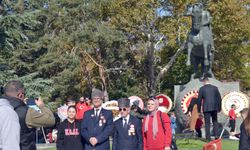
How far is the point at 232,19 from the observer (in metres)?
48.2

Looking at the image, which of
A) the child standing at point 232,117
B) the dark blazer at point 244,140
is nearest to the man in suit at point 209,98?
the child standing at point 232,117

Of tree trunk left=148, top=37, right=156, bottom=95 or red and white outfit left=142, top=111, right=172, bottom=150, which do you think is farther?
tree trunk left=148, top=37, right=156, bottom=95

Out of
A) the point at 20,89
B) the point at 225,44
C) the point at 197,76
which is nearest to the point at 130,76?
the point at 225,44

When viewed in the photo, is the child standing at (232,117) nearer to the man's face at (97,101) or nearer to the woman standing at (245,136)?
the man's face at (97,101)

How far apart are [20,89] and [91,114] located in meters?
4.26

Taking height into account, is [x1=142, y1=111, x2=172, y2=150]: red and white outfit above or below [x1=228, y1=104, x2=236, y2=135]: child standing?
above

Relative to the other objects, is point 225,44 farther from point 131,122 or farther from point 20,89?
point 20,89

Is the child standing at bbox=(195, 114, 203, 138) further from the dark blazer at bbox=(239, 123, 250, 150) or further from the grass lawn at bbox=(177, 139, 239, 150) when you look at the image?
the dark blazer at bbox=(239, 123, 250, 150)

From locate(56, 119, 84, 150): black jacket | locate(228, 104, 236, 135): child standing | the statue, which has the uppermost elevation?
the statue

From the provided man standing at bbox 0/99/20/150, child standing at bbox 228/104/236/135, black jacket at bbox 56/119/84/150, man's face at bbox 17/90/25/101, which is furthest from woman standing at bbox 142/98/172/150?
child standing at bbox 228/104/236/135

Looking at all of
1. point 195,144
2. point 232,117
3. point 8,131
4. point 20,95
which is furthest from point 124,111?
point 232,117

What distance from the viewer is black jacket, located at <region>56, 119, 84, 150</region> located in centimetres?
1209

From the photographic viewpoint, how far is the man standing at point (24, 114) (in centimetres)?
795

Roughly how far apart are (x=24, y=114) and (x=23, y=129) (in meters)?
0.21
